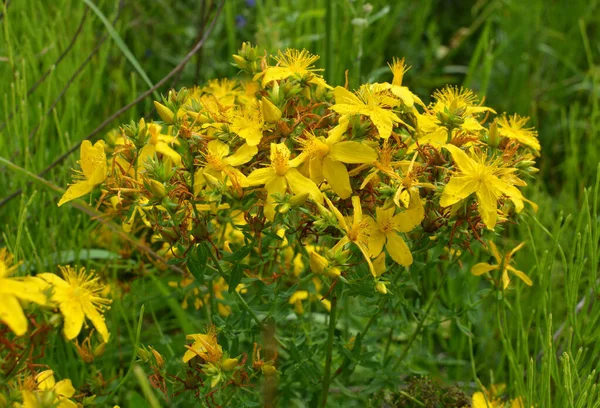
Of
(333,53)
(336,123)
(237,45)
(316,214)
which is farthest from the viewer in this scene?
(237,45)

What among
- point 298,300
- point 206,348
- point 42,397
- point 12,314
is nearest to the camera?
point 12,314

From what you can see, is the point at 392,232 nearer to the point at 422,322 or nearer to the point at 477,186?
the point at 477,186

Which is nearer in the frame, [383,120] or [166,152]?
[383,120]

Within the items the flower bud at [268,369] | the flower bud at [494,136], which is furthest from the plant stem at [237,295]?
the flower bud at [494,136]

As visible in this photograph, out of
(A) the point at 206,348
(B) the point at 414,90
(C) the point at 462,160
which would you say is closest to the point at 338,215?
(C) the point at 462,160

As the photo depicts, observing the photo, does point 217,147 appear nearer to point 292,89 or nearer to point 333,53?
point 292,89

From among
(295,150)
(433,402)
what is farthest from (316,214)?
(433,402)

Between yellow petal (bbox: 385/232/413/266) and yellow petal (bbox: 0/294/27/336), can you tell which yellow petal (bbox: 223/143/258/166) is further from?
yellow petal (bbox: 0/294/27/336)
